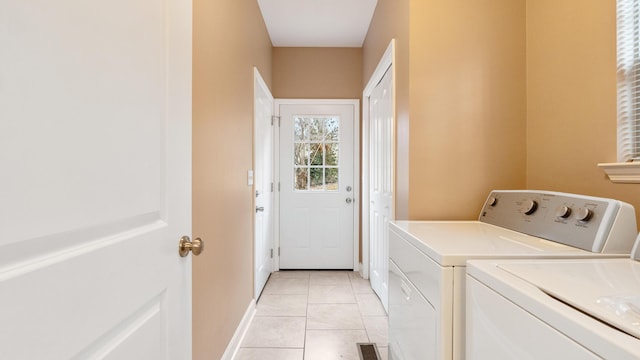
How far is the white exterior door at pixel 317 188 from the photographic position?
3.53 meters

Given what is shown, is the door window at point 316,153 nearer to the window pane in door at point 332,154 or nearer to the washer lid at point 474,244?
the window pane in door at point 332,154

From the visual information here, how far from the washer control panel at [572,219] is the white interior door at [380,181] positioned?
90cm

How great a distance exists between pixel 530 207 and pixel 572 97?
1.78 feet

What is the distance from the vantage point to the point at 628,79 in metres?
1.14

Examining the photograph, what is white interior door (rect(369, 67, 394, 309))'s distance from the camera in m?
2.36

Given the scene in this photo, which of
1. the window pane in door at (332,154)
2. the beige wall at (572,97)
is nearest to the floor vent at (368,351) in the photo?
the beige wall at (572,97)

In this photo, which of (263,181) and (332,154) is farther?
(332,154)

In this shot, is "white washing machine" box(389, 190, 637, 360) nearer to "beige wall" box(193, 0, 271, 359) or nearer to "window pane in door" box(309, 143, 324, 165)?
"beige wall" box(193, 0, 271, 359)

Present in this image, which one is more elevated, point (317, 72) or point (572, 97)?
point (317, 72)

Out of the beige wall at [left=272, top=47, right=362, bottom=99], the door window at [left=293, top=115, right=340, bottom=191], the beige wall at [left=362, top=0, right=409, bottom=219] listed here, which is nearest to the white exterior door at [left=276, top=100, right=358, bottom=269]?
the door window at [left=293, top=115, right=340, bottom=191]

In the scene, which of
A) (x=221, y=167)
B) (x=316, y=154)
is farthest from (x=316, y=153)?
(x=221, y=167)

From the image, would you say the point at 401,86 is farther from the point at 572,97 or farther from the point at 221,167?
the point at 221,167
